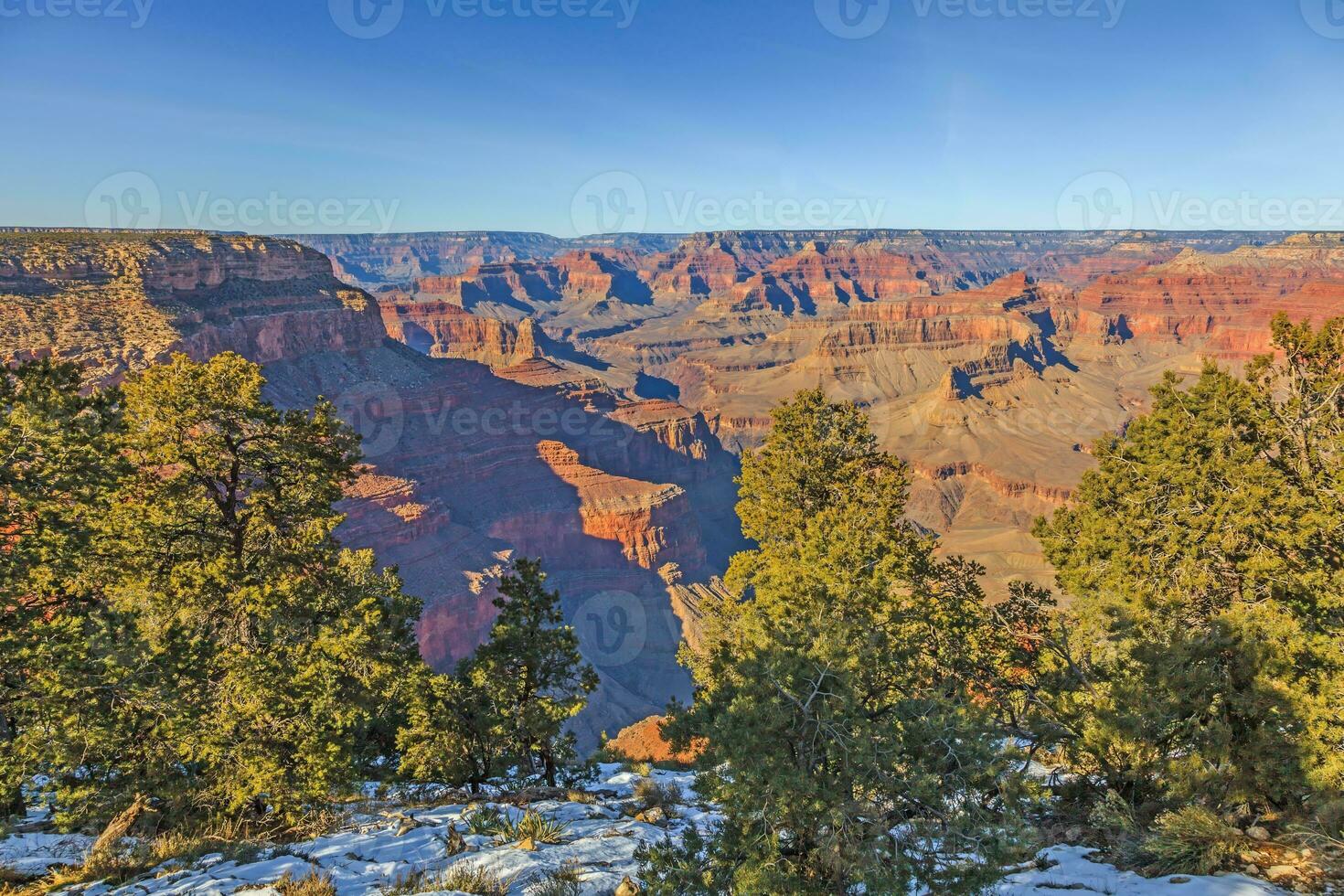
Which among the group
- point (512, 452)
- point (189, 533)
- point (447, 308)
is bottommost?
point (512, 452)

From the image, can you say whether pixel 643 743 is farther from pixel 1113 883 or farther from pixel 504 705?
pixel 1113 883

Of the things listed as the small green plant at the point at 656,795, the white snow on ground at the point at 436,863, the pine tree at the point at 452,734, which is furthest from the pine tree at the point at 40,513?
the small green plant at the point at 656,795

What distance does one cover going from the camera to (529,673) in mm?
17234

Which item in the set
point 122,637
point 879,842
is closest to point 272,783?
point 122,637

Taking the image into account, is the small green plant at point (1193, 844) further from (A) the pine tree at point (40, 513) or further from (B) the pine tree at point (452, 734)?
(A) the pine tree at point (40, 513)

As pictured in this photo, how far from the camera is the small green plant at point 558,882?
8.75 metres

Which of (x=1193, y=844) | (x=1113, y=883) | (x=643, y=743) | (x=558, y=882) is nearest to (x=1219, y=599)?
(x=1193, y=844)

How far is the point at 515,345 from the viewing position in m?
168

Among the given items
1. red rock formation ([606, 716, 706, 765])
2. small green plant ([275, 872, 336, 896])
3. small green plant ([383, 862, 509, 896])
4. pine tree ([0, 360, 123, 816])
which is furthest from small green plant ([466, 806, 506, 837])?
red rock formation ([606, 716, 706, 765])

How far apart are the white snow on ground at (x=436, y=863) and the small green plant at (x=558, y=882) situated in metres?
0.12

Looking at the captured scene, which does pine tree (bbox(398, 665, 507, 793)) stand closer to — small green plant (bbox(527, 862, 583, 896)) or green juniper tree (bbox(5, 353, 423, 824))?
green juniper tree (bbox(5, 353, 423, 824))

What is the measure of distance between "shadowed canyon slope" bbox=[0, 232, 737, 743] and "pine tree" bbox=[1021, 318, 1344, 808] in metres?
45.5

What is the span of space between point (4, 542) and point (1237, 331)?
261 m

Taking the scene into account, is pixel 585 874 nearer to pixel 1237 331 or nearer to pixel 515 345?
pixel 515 345
